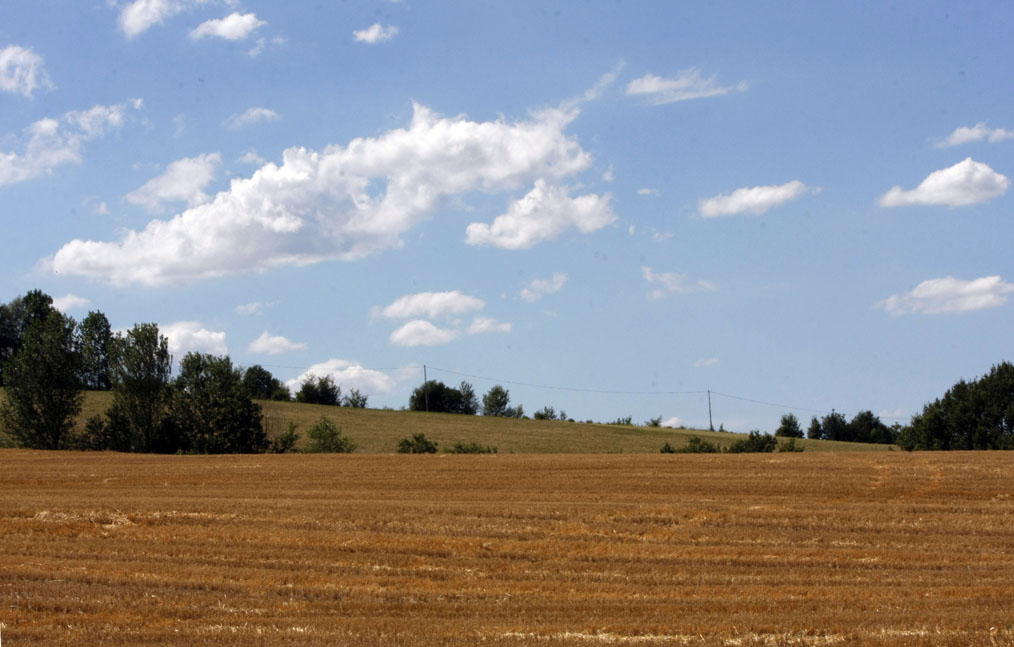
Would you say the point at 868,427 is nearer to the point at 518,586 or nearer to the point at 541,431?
the point at 541,431

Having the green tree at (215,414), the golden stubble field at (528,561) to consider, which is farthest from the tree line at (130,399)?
the golden stubble field at (528,561)

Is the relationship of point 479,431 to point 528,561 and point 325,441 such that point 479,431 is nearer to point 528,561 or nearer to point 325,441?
point 325,441

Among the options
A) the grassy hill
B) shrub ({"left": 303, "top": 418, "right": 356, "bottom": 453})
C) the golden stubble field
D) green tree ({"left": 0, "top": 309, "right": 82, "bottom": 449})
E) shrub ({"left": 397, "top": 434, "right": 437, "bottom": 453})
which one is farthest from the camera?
the grassy hill

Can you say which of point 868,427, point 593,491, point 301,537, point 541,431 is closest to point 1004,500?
point 593,491

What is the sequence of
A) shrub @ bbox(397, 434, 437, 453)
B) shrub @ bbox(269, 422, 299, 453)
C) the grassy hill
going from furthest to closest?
the grassy hill < shrub @ bbox(269, 422, 299, 453) < shrub @ bbox(397, 434, 437, 453)

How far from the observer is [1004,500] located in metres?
26.4

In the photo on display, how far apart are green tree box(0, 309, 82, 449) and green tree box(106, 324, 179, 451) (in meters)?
3.74

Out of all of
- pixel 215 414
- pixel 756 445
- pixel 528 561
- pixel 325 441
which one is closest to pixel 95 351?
pixel 215 414

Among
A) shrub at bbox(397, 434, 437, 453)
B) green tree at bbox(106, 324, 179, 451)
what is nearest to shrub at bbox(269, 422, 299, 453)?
green tree at bbox(106, 324, 179, 451)

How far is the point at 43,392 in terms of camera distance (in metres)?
66.3

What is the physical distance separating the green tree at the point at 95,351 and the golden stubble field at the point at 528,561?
126 feet

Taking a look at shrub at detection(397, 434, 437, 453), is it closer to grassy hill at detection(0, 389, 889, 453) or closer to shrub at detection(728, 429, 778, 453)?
grassy hill at detection(0, 389, 889, 453)

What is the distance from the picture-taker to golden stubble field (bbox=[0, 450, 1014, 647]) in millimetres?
11844

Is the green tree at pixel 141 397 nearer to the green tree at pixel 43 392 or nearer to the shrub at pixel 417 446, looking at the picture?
the green tree at pixel 43 392
